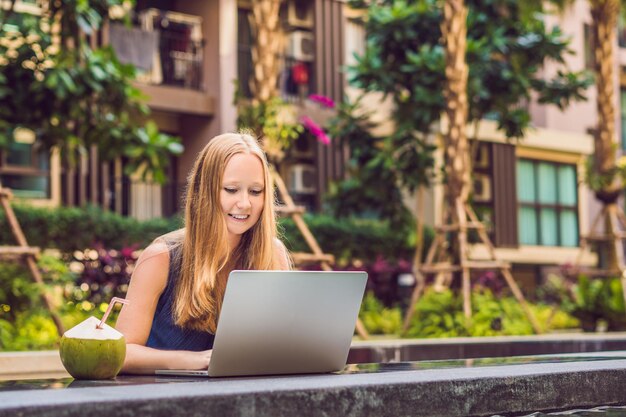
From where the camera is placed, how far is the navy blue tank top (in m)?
4.43

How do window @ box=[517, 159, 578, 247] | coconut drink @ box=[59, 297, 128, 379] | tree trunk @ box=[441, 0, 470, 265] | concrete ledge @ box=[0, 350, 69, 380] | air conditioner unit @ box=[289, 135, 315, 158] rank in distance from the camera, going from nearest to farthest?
Result: 1. coconut drink @ box=[59, 297, 128, 379]
2. concrete ledge @ box=[0, 350, 69, 380]
3. tree trunk @ box=[441, 0, 470, 265]
4. air conditioner unit @ box=[289, 135, 315, 158]
5. window @ box=[517, 159, 578, 247]

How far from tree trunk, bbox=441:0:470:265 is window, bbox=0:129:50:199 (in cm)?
768

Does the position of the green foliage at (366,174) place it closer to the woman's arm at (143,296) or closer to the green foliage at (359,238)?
the green foliage at (359,238)

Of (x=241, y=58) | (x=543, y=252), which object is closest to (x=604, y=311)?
(x=241, y=58)

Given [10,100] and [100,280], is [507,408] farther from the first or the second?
[100,280]

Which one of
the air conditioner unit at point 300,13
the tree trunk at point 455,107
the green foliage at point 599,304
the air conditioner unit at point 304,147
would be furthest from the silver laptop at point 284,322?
the air conditioner unit at point 300,13

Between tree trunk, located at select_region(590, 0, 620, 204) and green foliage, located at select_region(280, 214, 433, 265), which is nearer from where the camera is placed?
tree trunk, located at select_region(590, 0, 620, 204)

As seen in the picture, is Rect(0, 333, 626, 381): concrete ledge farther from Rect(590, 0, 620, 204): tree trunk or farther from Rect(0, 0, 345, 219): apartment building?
Rect(0, 0, 345, 219): apartment building

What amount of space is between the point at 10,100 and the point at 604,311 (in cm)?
913

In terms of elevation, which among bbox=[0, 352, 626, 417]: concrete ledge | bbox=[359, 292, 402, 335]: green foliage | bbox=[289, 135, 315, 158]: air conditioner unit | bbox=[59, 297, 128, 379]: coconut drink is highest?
bbox=[289, 135, 315, 158]: air conditioner unit

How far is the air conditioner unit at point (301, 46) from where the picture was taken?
81.2 ft

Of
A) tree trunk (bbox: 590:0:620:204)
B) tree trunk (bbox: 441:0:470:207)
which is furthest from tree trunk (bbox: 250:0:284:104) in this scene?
tree trunk (bbox: 590:0:620:204)

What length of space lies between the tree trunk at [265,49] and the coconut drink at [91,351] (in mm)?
10453

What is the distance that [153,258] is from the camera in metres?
4.38
